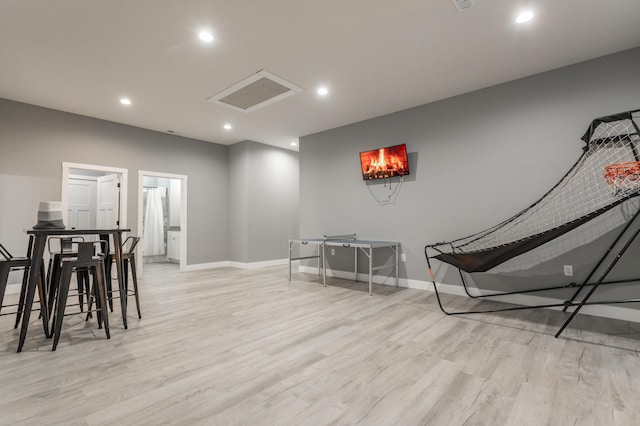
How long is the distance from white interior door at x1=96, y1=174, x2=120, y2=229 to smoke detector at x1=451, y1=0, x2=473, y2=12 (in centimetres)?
570

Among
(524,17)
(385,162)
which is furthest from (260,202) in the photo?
(524,17)

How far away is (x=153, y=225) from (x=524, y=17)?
843cm

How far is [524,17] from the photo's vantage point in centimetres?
254

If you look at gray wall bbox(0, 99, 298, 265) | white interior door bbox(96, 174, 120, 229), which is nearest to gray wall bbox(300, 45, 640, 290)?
gray wall bbox(0, 99, 298, 265)

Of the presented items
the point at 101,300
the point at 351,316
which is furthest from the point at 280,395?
the point at 101,300

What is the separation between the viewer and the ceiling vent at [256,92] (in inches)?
144

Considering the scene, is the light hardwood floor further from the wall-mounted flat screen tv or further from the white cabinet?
the white cabinet

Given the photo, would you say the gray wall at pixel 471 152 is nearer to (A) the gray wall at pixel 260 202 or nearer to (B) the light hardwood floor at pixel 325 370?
(B) the light hardwood floor at pixel 325 370

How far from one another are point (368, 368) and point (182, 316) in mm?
2123

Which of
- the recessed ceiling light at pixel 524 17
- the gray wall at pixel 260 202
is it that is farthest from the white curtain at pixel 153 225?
the recessed ceiling light at pixel 524 17

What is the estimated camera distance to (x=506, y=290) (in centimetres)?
359

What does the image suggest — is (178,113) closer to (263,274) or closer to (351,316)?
(263,274)

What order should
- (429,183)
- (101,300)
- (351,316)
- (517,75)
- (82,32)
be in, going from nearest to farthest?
(101,300) → (82,32) → (351,316) → (517,75) → (429,183)

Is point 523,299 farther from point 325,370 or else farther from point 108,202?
point 108,202
